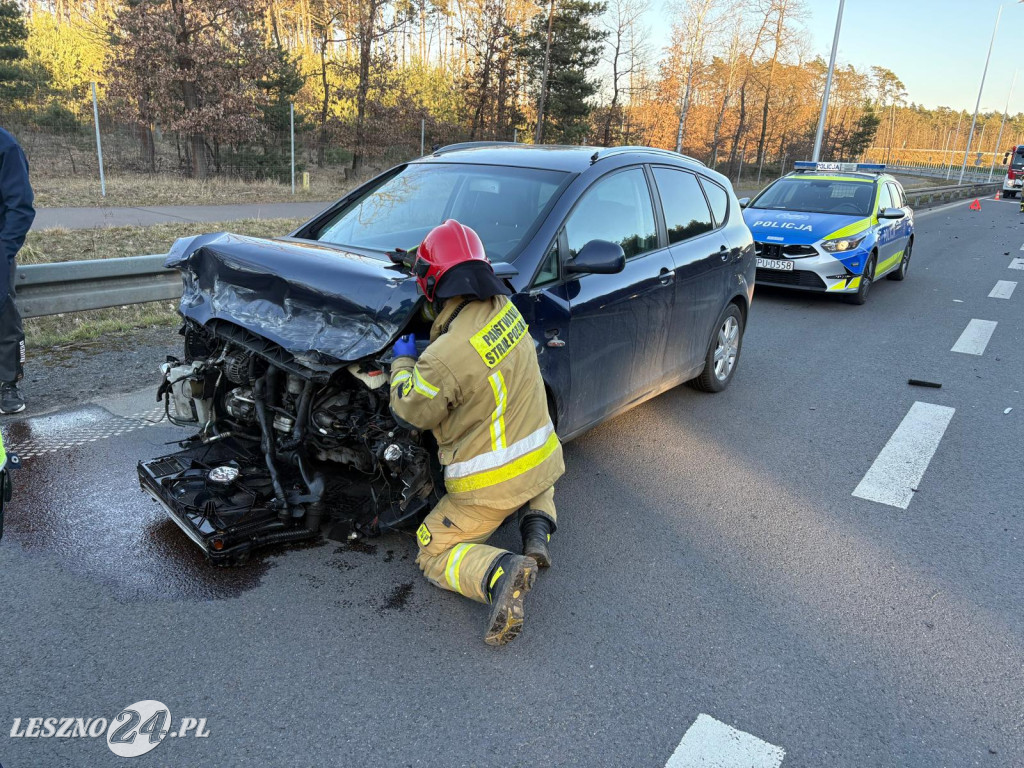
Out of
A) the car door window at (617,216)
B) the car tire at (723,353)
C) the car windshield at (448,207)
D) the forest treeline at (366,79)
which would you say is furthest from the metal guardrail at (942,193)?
the car windshield at (448,207)

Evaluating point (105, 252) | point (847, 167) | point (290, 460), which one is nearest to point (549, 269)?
point (290, 460)

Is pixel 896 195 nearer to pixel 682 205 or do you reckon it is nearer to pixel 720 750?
pixel 682 205

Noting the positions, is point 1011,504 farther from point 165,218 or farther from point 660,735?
point 165,218

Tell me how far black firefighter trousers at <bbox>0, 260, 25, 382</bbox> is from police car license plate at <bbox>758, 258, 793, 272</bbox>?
851 cm

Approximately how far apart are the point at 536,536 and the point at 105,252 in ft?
28.5

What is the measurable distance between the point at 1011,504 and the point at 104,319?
7692mm

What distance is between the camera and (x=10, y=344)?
15.4 ft

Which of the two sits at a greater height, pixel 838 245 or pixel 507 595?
pixel 838 245

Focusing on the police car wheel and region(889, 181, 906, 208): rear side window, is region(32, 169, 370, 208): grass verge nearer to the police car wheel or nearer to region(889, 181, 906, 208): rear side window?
the police car wheel

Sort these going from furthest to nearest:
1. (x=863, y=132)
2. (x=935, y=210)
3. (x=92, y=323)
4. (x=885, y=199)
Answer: (x=863, y=132) < (x=935, y=210) < (x=885, y=199) < (x=92, y=323)

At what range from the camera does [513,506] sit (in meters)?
3.03

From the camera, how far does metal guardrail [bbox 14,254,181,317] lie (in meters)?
5.40

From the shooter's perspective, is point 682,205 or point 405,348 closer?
point 405,348

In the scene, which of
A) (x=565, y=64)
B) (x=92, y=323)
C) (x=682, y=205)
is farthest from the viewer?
(x=565, y=64)
